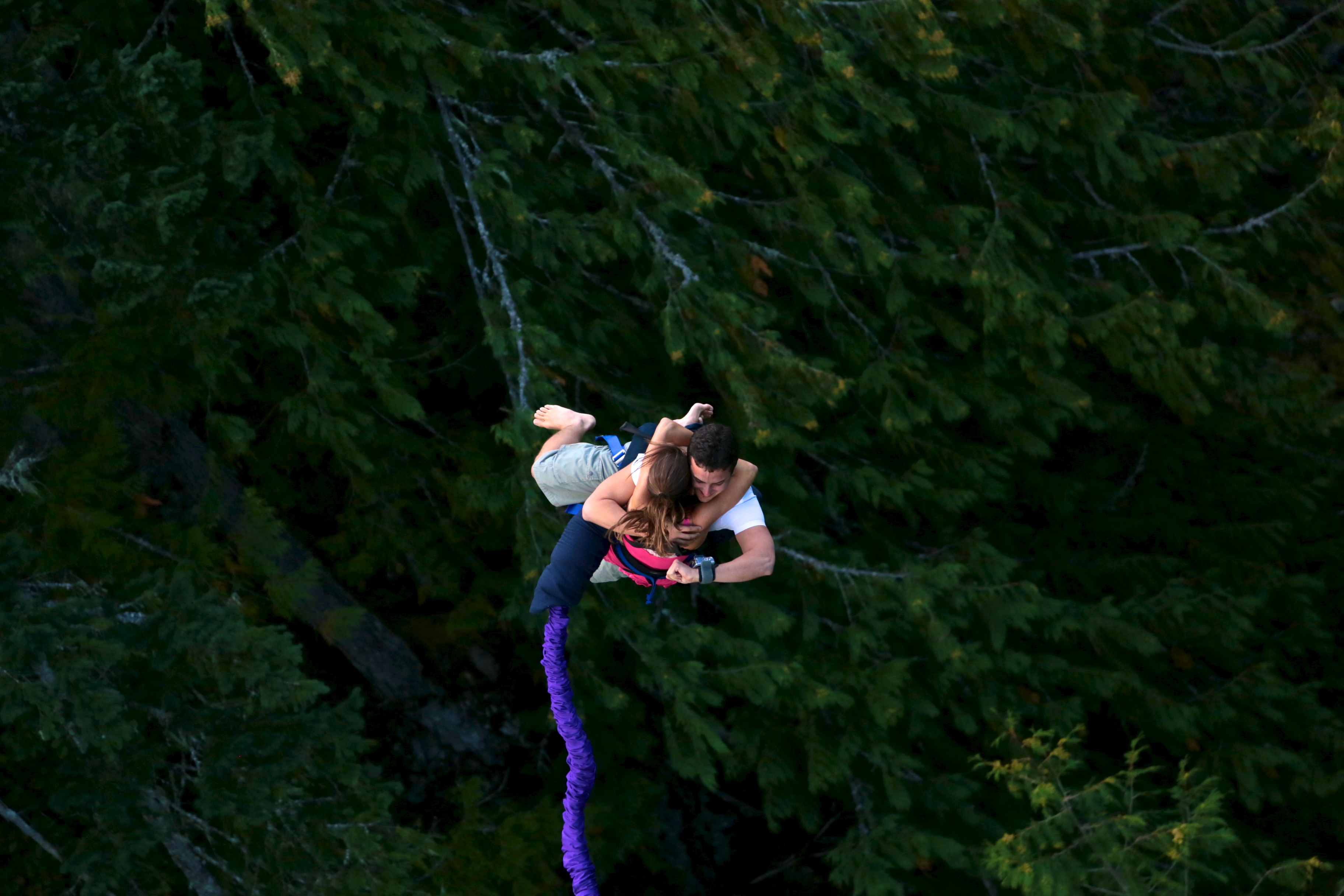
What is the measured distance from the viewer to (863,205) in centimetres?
558

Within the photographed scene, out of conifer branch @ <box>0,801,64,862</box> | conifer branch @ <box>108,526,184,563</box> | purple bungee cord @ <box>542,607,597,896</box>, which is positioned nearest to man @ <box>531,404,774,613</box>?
purple bungee cord @ <box>542,607,597,896</box>

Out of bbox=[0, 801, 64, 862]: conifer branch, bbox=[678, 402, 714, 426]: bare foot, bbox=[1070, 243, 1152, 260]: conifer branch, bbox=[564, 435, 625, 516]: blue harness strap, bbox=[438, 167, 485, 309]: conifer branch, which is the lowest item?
bbox=[0, 801, 64, 862]: conifer branch

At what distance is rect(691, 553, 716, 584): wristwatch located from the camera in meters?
2.45

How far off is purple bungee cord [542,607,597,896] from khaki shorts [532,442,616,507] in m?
0.54

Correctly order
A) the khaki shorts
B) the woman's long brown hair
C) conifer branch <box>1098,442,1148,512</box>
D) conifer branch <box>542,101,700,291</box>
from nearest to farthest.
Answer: the woman's long brown hair
the khaki shorts
conifer branch <box>542,101,700,291</box>
conifer branch <box>1098,442,1148,512</box>

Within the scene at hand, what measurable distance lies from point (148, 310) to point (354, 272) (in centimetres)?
106

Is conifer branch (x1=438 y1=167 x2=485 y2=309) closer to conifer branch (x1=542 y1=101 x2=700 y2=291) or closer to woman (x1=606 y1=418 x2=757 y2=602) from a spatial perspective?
conifer branch (x1=542 y1=101 x2=700 y2=291)

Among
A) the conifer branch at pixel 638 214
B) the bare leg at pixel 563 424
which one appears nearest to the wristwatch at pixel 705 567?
the bare leg at pixel 563 424

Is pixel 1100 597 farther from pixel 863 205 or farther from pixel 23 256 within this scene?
pixel 23 256

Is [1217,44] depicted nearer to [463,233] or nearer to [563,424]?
[463,233]

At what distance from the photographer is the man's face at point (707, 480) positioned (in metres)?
2.36

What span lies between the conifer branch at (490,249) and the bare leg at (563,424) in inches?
80.7

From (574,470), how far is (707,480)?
0.68 m

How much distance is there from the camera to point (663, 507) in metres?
2.37
